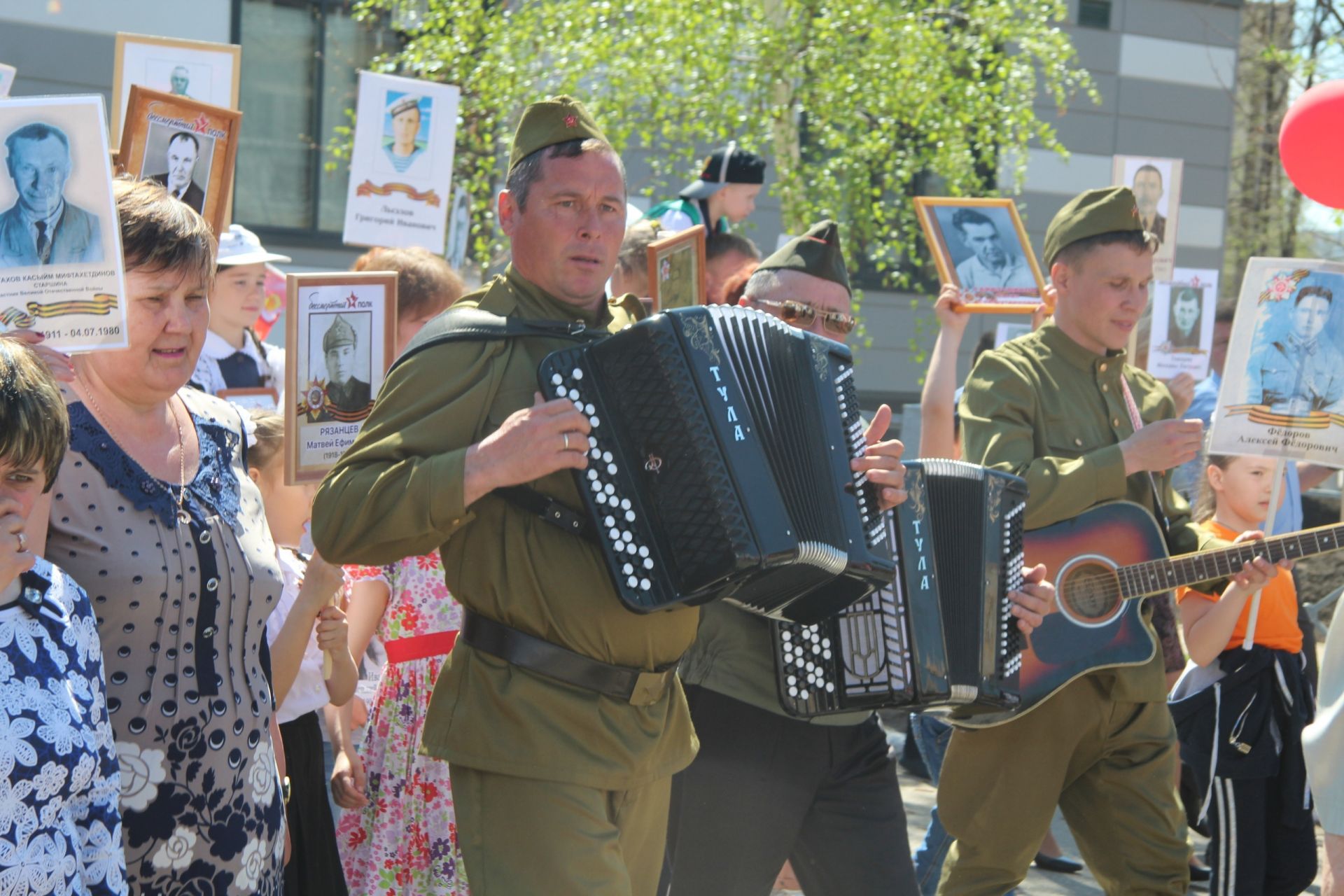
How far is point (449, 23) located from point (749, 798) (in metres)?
9.24

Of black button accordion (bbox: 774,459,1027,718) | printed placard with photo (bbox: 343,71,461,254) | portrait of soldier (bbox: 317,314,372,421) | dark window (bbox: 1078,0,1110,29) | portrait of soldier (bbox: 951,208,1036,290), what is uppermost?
dark window (bbox: 1078,0,1110,29)

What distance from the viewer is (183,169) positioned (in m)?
4.13

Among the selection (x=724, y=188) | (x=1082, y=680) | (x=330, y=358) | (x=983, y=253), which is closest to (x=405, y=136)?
(x=724, y=188)

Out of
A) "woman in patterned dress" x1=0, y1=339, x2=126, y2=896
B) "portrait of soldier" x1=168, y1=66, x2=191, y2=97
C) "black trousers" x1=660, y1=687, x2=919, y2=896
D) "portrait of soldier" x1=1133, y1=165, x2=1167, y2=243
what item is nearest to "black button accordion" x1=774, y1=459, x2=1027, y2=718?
A: "black trousers" x1=660, y1=687, x2=919, y2=896

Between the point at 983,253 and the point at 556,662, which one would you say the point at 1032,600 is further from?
the point at 983,253

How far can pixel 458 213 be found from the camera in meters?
10.9

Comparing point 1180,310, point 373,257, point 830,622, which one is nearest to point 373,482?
point 830,622

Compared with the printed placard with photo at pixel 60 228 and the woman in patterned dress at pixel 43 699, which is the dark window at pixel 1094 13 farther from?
the woman in patterned dress at pixel 43 699

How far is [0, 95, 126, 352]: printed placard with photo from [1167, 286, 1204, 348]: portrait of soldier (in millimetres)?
6645

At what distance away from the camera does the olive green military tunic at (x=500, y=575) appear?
121 inches

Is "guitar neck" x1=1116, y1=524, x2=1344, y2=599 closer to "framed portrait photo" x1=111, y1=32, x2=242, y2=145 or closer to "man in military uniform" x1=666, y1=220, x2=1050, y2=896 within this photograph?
"man in military uniform" x1=666, y1=220, x2=1050, y2=896

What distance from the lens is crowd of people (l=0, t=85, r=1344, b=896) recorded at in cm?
292

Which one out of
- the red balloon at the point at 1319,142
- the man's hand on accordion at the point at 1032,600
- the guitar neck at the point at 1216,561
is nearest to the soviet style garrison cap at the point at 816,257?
the man's hand on accordion at the point at 1032,600

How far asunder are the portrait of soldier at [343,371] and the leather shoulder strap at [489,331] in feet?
3.01
